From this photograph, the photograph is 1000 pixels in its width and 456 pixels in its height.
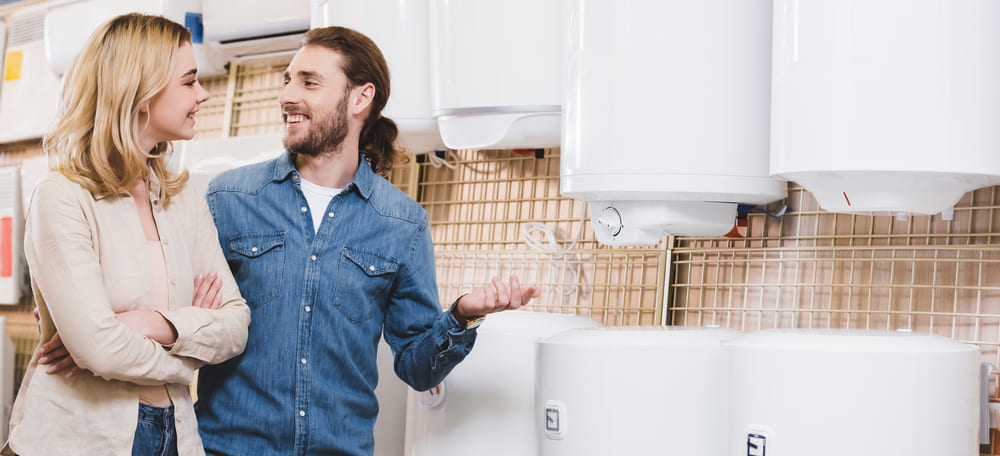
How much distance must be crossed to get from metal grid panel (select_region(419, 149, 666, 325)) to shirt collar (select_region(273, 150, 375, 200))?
1.74 ft

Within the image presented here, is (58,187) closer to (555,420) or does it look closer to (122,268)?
(122,268)

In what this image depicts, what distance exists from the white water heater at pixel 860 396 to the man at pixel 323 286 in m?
0.40

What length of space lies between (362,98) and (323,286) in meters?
0.38

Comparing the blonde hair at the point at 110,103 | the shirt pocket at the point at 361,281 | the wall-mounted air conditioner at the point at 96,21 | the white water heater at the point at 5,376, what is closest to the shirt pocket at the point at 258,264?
the shirt pocket at the point at 361,281

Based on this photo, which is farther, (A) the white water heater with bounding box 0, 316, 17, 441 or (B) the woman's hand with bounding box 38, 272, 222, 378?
(A) the white water heater with bounding box 0, 316, 17, 441

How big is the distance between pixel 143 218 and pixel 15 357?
2476 millimetres

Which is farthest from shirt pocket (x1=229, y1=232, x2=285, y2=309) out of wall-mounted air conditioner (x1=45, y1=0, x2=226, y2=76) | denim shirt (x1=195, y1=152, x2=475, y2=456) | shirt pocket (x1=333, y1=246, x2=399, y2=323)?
wall-mounted air conditioner (x1=45, y1=0, x2=226, y2=76)

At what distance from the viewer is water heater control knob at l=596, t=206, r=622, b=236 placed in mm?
1631

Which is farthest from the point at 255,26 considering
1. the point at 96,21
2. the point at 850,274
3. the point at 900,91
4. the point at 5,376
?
the point at 900,91

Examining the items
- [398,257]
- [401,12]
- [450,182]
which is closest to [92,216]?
[398,257]

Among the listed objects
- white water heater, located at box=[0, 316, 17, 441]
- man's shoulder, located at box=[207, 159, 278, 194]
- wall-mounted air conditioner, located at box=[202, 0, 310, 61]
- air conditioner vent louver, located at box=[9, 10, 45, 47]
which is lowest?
white water heater, located at box=[0, 316, 17, 441]

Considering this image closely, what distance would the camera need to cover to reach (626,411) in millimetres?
1453

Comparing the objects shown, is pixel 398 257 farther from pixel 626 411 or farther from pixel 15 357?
pixel 15 357

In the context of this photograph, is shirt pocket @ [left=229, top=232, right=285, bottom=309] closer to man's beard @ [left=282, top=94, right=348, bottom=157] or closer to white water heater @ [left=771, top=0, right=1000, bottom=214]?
man's beard @ [left=282, top=94, right=348, bottom=157]
